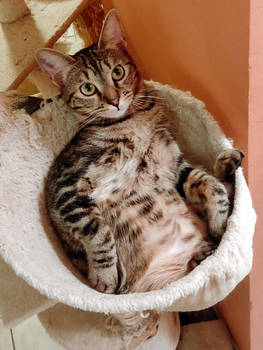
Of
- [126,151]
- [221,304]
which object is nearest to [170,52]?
[126,151]

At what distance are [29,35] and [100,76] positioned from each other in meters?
0.68

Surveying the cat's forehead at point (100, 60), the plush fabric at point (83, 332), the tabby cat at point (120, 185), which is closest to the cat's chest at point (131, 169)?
the tabby cat at point (120, 185)

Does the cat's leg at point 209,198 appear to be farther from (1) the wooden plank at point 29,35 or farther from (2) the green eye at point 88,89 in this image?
(1) the wooden plank at point 29,35

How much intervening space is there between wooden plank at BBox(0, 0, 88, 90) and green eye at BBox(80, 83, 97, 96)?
20.1 inches

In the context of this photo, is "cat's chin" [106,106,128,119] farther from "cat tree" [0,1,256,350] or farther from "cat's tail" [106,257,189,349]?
"cat's tail" [106,257,189,349]

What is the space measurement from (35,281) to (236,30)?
643mm

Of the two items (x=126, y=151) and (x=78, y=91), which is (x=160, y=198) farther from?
(x=78, y=91)

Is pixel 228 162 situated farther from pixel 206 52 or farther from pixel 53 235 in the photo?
pixel 53 235

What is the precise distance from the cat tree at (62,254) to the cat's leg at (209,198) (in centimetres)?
7

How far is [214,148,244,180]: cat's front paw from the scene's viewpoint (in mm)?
845

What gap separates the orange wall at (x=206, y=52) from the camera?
0.74 metres

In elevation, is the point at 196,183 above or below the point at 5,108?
below

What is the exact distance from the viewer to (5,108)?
3.54 feet

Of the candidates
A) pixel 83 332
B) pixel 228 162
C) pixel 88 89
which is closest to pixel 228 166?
pixel 228 162
